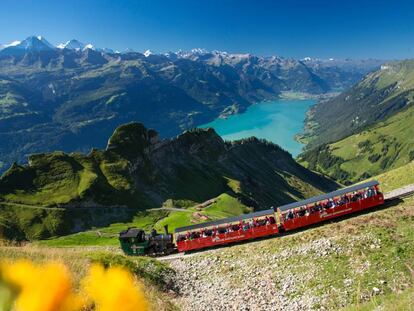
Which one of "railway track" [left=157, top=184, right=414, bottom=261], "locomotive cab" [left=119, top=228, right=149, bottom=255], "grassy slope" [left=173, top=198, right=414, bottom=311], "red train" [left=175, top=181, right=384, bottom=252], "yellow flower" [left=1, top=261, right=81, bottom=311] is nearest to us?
"yellow flower" [left=1, top=261, right=81, bottom=311]

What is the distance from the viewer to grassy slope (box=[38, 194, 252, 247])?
298 ft

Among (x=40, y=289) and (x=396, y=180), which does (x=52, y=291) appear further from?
(x=396, y=180)

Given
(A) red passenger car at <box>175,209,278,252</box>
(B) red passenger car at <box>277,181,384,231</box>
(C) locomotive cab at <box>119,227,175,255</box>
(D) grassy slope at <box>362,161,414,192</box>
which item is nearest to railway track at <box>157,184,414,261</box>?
(A) red passenger car at <box>175,209,278,252</box>

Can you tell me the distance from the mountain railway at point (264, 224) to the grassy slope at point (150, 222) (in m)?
32.5

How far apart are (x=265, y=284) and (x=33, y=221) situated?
88.7 metres

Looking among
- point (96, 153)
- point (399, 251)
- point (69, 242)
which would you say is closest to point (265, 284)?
point (399, 251)

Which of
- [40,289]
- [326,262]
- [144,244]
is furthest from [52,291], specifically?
[144,244]

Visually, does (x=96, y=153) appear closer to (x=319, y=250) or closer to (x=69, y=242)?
Result: (x=69, y=242)

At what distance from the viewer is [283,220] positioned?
1812 inches

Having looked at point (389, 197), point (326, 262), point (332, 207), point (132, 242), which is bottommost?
point (326, 262)

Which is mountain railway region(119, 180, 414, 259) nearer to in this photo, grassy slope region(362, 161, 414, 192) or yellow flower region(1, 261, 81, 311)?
grassy slope region(362, 161, 414, 192)

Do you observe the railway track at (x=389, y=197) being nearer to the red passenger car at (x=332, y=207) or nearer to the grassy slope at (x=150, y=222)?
the red passenger car at (x=332, y=207)

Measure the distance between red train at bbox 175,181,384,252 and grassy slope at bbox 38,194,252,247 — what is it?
121 feet

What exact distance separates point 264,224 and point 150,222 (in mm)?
68987
